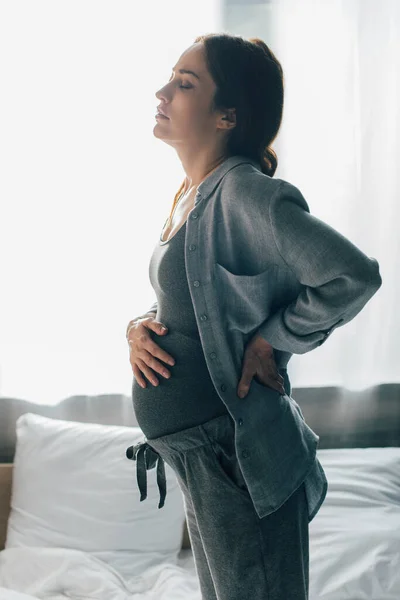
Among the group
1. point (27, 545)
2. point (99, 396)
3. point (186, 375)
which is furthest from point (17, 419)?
point (186, 375)

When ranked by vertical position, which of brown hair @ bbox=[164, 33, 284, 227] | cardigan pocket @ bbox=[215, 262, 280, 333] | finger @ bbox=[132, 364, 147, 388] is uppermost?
brown hair @ bbox=[164, 33, 284, 227]

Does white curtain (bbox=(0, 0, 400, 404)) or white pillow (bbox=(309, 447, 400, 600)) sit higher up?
white curtain (bbox=(0, 0, 400, 404))

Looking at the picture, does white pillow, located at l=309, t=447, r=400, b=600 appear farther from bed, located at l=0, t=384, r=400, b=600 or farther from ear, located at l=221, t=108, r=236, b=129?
ear, located at l=221, t=108, r=236, b=129

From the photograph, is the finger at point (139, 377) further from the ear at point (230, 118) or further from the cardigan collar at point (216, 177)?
the ear at point (230, 118)

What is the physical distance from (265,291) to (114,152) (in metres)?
1.13

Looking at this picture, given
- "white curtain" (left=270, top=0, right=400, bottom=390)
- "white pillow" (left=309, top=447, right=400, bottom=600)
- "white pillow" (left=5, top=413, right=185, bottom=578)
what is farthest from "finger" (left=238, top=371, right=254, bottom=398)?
"white curtain" (left=270, top=0, right=400, bottom=390)

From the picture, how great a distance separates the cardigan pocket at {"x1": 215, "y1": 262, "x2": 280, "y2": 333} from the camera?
0.86 metres

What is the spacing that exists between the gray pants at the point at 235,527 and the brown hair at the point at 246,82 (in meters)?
0.46

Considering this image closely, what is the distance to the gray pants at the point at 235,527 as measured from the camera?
806 millimetres

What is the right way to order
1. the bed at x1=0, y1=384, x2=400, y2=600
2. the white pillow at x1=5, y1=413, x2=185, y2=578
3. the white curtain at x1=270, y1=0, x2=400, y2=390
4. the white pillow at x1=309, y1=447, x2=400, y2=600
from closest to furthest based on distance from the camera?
the white pillow at x1=309, y1=447, x2=400, y2=600
the bed at x1=0, y1=384, x2=400, y2=600
the white pillow at x1=5, y1=413, x2=185, y2=578
the white curtain at x1=270, y1=0, x2=400, y2=390

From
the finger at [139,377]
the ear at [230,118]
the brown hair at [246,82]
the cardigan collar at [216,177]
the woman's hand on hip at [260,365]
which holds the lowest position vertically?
the finger at [139,377]

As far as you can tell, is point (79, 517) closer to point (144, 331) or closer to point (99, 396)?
point (99, 396)

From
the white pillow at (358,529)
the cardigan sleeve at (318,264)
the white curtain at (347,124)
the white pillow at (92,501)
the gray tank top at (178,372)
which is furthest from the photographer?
the white curtain at (347,124)

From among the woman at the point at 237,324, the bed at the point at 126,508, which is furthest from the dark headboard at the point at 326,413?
the woman at the point at 237,324
